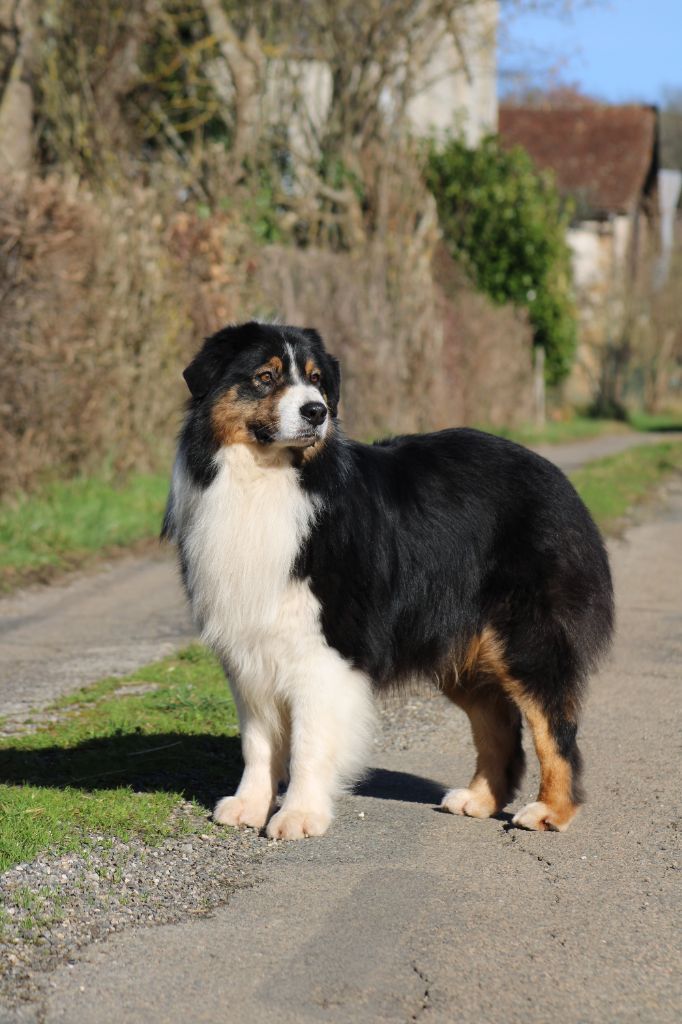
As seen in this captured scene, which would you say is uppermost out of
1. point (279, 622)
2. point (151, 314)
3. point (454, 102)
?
point (454, 102)

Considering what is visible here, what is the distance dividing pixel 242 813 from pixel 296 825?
0.24m

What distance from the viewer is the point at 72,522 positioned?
1212cm

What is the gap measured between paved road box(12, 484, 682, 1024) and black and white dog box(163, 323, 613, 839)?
0.26m

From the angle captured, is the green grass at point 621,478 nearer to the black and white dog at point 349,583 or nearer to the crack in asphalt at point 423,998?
the black and white dog at point 349,583

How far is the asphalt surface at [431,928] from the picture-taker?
3492 millimetres

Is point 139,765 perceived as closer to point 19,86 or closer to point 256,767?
point 256,767

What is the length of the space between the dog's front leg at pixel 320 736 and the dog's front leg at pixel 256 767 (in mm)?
114

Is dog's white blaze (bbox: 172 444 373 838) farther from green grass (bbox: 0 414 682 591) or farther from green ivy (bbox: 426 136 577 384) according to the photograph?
green ivy (bbox: 426 136 577 384)

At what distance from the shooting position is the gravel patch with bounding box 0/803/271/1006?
12.4 ft

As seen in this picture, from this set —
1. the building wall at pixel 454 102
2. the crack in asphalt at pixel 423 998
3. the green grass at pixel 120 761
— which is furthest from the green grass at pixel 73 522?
the building wall at pixel 454 102

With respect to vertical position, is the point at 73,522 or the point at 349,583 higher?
the point at 349,583

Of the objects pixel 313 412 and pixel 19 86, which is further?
pixel 19 86

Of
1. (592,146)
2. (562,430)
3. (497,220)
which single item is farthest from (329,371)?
(592,146)

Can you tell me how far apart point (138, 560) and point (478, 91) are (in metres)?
29.2
